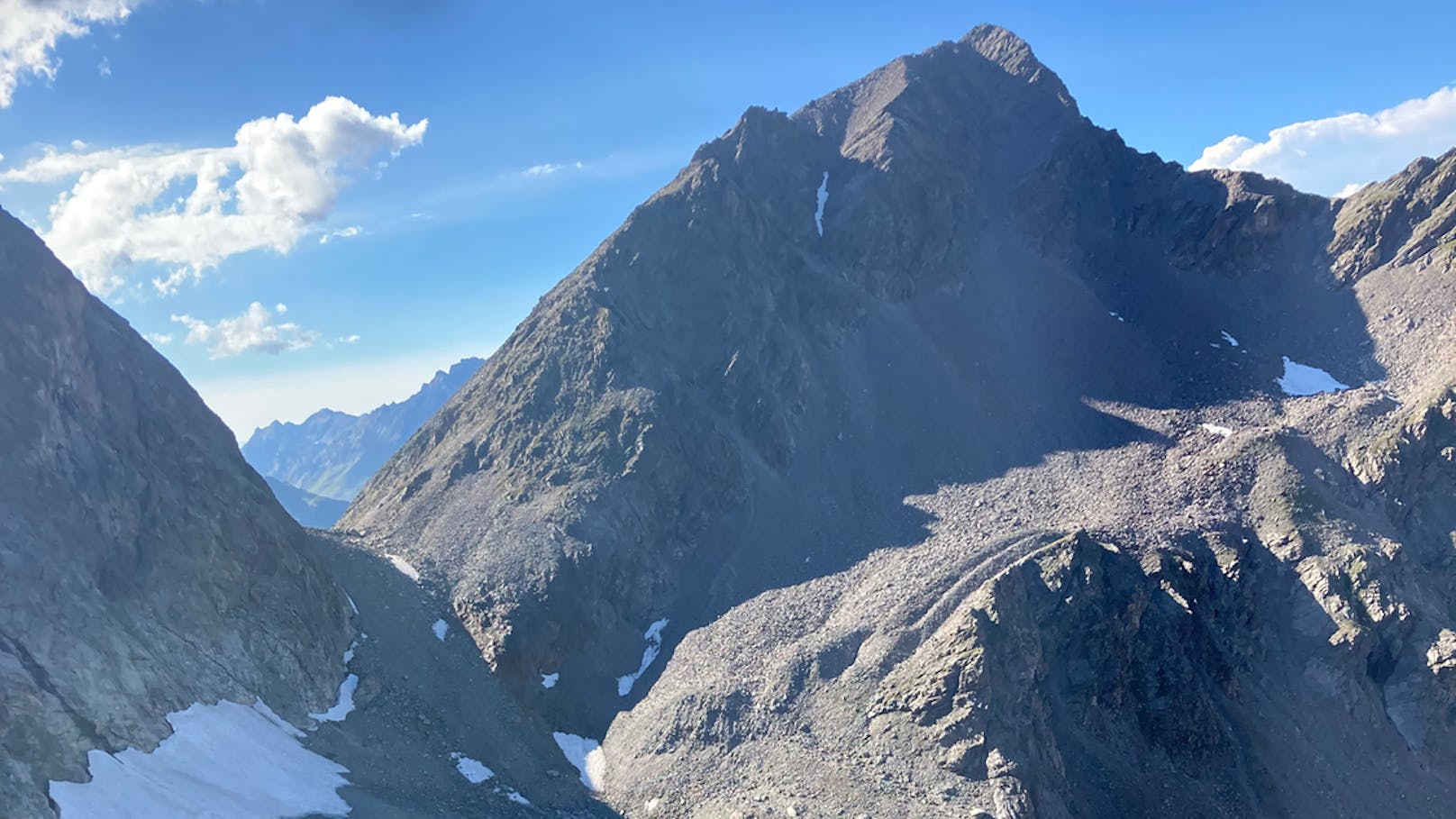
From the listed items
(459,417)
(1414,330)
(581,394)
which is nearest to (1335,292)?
(1414,330)

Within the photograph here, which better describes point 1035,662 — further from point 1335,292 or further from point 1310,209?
point 1310,209

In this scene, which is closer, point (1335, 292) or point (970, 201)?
point (1335, 292)

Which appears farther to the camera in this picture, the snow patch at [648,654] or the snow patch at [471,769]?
the snow patch at [648,654]

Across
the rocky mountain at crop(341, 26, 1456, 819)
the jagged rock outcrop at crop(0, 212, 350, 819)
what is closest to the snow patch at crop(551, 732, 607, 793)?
the rocky mountain at crop(341, 26, 1456, 819)

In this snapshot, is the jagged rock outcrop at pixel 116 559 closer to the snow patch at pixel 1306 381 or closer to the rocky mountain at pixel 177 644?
the rocky mountain at pixel 177 644

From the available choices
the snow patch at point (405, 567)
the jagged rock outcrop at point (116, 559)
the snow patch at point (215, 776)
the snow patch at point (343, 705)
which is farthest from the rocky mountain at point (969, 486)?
the snow patch at point (215, 776)

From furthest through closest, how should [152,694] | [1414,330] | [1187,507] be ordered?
[1414,330] < [1187,507] < [152,694]

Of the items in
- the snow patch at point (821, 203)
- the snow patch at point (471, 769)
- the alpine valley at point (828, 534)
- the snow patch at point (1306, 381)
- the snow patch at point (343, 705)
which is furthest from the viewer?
the snow patch at point (821, 203)
